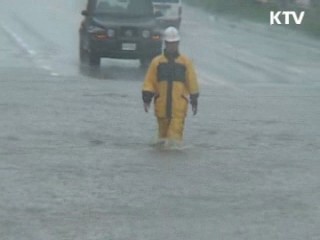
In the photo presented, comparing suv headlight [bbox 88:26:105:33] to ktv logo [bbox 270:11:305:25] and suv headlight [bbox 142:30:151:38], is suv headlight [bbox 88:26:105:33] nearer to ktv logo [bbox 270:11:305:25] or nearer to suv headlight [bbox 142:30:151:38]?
suv headlight [bbox 142:30:151:38]

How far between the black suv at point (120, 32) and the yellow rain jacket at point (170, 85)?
14.6 metres

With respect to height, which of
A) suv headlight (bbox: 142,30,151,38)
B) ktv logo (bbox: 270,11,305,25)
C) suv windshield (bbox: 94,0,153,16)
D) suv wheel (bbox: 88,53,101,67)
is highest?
suv windshield (bbox: 94,0,153,16)

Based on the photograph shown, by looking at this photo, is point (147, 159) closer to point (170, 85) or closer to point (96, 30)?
point (170, 85)

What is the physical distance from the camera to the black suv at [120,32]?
31.6 metres

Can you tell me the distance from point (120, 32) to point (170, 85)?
15.0 m

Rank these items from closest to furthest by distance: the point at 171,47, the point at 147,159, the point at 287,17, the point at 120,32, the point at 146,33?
the point at 147,159, the point at 171,47, the point at 120,32, the point at 146,33, the point at 287,17

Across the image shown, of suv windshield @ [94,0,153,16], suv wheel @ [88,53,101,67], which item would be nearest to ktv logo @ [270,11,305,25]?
suv windshield @ [94,0,153,16]

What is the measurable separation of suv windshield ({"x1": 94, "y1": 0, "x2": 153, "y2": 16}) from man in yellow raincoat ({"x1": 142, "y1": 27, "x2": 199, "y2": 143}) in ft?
51.1

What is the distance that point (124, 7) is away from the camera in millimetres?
32562

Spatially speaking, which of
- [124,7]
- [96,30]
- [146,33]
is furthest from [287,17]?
[96,30]

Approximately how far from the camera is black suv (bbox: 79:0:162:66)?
1244 inches

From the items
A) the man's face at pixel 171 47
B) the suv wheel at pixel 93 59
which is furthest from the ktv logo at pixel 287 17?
the man's face at pixel 171 47

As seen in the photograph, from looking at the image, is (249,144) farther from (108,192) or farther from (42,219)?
(42,219)

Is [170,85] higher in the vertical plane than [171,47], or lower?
lower
